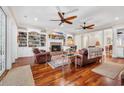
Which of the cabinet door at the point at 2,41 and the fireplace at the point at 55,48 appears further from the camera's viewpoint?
the fireplace at the point at 55,48

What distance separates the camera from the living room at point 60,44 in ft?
9.62

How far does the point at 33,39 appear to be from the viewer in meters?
7.05

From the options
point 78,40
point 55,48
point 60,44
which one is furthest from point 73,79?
point 78,40

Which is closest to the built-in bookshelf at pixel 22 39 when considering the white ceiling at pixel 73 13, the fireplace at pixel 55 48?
the white ceiling at pixel 73 13

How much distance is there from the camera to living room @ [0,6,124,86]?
2.93 m

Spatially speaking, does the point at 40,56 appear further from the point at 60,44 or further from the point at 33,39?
the point at 60,44

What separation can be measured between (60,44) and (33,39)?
2.85 m

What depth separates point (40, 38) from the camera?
737cm

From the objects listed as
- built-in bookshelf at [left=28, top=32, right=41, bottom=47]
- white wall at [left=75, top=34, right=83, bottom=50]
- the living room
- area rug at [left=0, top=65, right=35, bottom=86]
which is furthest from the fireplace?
area rug at [left=0, top=65, right=35, bottom=86]

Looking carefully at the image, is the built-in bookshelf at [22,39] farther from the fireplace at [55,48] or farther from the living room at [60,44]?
the fireplace at [55,48]

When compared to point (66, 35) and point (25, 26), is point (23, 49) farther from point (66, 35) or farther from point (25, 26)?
point (66, 35)

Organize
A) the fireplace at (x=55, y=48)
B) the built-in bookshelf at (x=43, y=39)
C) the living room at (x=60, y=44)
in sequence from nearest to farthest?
the living room at (x=60, y=44) < the built-in bookshelf at (x=43, y=39) < the fireplace at (x=55, y=48)

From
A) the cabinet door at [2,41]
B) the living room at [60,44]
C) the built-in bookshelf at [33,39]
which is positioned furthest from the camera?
the built-in bookshelf at [33,39]
